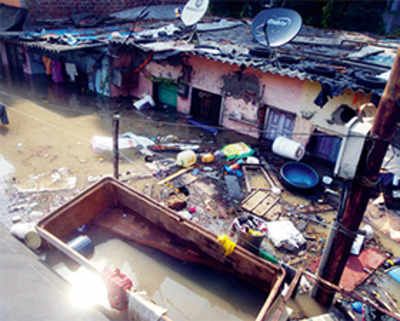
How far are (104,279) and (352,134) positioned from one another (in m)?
4.68

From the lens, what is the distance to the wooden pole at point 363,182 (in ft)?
14.2

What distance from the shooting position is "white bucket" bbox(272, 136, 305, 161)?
10.8 metres

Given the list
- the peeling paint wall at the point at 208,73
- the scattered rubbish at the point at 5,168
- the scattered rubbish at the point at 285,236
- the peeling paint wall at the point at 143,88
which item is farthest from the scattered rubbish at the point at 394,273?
the peeling paint wall at the point at 143,88

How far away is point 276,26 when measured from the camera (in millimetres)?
11258

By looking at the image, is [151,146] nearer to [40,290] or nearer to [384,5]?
[40,290]

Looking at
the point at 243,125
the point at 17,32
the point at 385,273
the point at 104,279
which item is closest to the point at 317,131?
the point at 243,125

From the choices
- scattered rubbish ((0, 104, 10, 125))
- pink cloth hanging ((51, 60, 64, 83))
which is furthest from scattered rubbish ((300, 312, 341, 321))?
pink cloth hanging ((51, 60, 64, 83))

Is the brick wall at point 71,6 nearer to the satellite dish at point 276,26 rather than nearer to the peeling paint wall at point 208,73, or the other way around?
the peeling paint wall at point 208,73

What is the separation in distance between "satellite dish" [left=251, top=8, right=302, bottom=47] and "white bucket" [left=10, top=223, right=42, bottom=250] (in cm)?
957

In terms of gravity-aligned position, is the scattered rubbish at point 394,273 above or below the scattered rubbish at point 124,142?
below

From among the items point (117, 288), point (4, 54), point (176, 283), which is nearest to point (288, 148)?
point (176, 283)

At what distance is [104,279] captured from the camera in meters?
5.26

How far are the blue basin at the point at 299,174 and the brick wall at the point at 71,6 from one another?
60.0ft

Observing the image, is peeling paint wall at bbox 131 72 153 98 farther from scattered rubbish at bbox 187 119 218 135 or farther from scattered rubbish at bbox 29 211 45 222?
scattered rubbish at bbox 29 211 45 222
